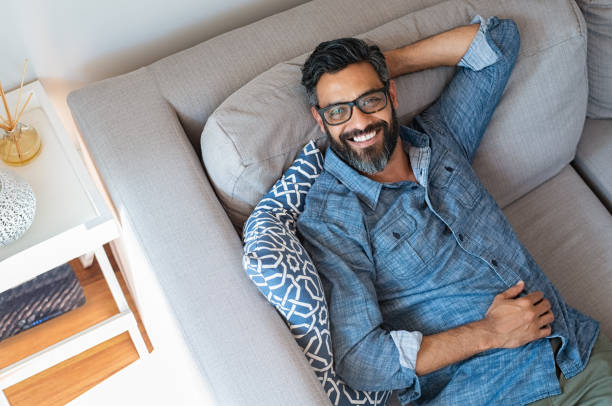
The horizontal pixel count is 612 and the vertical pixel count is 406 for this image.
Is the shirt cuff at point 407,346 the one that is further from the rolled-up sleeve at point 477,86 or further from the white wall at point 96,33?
the white wall at point 96,33

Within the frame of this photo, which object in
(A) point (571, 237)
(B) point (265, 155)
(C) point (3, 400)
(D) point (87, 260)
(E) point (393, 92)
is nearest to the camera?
(B) point (265, 155)

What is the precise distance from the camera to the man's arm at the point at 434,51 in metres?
1.65

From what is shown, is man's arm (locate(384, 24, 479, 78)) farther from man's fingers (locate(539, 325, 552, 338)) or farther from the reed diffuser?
the reed diffuser

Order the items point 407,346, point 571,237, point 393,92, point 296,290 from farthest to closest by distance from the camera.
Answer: point 571,237, point 393,92, point 407,346, point 296,290

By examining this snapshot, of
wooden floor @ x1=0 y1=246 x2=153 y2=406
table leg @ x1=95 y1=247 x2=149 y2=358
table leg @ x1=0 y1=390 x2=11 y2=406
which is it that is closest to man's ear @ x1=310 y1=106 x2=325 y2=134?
table leg @ x1=95 y1=247 x2=149 y2=358

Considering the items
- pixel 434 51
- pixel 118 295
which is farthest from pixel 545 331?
pixel 118 295

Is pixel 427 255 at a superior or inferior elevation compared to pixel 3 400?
inferior

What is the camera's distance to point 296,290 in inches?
51.3

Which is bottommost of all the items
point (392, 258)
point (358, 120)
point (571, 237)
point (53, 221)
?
point (571, 237)

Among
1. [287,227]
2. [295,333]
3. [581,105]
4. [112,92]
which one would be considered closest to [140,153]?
[112,92]

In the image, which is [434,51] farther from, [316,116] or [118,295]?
[118,295]

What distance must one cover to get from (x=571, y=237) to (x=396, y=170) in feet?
1.96

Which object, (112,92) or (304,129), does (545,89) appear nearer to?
(304,129)

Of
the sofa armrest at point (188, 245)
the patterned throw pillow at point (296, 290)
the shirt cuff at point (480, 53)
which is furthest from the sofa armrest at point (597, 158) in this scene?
the sofa armrest at point (188, 245)
